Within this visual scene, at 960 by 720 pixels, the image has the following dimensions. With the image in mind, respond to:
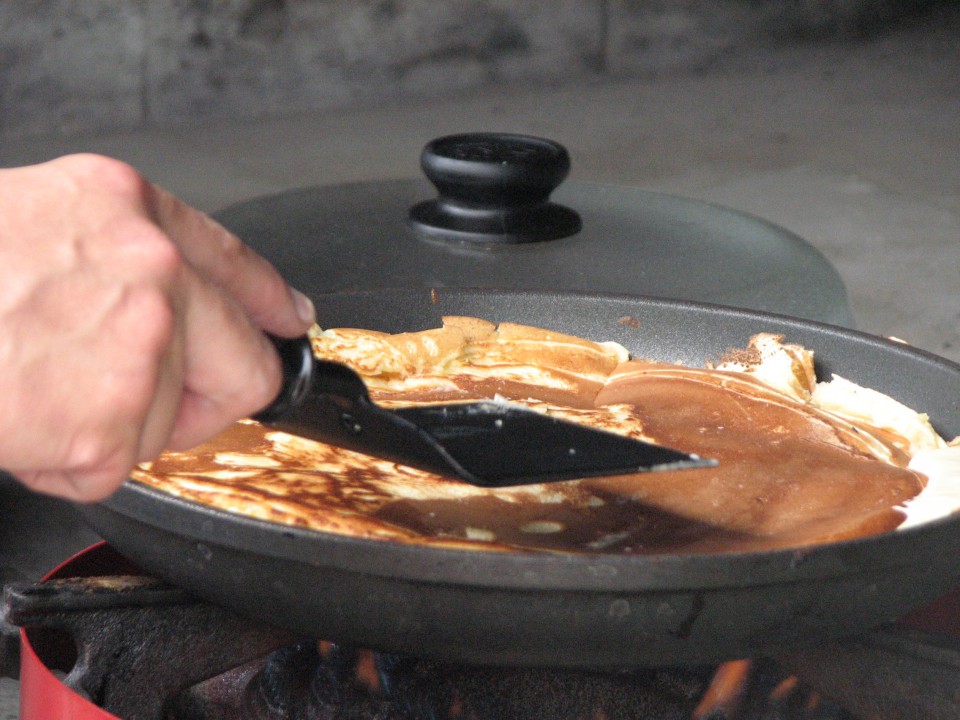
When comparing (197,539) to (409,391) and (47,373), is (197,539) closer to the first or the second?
(47,373)

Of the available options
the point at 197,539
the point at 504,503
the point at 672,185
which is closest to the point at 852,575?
the point at 504,503

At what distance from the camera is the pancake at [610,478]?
984 mm

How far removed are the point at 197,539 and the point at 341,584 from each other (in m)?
0.11

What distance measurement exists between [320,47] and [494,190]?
16.4ft

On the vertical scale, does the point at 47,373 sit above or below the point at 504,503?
above

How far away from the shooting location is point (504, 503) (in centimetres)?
104

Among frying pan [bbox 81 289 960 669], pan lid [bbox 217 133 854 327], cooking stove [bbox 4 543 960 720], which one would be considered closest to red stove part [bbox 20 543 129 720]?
cooking stove [bbox 4 543 960 720]

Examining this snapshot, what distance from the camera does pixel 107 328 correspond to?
67 cm

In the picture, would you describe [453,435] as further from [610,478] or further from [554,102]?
[554,102]

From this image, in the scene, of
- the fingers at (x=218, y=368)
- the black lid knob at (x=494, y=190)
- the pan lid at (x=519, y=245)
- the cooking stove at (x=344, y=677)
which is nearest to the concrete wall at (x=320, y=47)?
the pan lid at (x=519, y=245)

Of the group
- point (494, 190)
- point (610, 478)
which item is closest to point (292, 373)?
point (610, 478)

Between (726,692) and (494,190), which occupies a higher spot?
(494,190)

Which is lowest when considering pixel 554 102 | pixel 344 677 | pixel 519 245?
pixel 554 102

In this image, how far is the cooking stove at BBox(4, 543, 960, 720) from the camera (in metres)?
1.07
